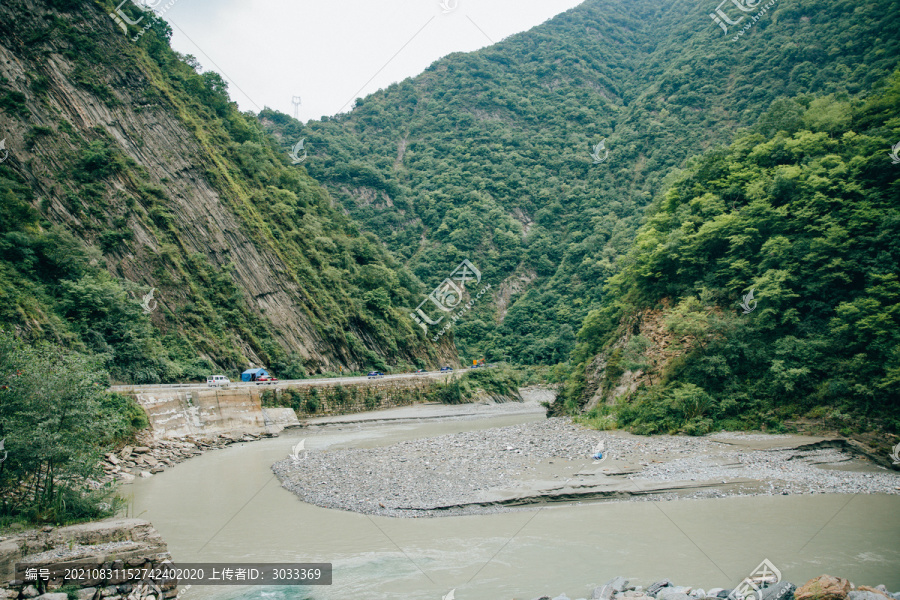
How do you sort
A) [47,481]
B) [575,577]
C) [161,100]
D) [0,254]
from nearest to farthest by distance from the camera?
[575,577], [47,481], [0,254], [161,100]

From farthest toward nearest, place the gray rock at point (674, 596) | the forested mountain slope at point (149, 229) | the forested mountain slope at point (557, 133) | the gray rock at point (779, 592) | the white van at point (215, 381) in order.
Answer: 1. the forested mountain slope at point (557, 133)
2. the white van at point (215, 381)
3. the forested mountain slope at point (149, 229)
4. the gray rock at point (674, 596)
5. the gray rock at point (779, 592)

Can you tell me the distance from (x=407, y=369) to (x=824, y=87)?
54883 millimetres

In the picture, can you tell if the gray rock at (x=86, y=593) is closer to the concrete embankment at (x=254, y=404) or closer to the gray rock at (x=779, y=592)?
the gray rock at (x=779, y=592)

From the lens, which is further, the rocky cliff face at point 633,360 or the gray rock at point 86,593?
the rocky cliff face at point 633,360

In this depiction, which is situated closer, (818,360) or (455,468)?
(455,468)

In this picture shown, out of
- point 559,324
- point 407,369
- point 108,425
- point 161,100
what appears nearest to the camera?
point 108,425

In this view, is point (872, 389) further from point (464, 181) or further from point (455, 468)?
point (464, 181)

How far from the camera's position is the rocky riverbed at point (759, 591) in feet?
22.8

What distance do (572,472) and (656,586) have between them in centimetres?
783

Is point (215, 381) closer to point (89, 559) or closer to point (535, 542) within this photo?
point (89, 559)

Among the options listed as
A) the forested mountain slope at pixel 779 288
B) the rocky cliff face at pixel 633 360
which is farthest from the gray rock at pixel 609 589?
the rocky cliff face at pixel 633 360

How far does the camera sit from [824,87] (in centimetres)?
5450

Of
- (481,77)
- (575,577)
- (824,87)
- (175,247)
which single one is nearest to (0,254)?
(175,247)

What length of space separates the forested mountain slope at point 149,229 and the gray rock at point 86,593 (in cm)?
1837
